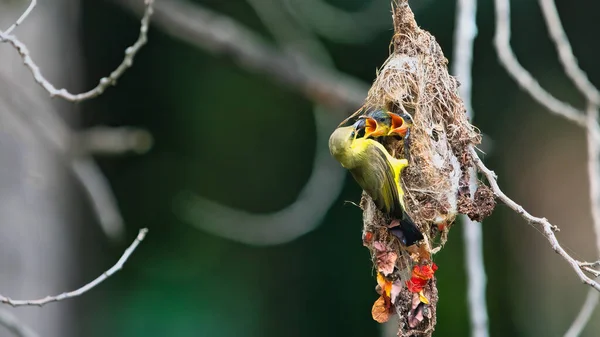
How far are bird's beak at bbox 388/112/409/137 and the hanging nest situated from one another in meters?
0.03

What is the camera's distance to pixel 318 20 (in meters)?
4.76

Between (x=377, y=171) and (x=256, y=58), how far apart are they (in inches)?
88.8

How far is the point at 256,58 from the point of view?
4.15 metres

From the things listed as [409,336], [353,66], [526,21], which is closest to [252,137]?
[353,66]

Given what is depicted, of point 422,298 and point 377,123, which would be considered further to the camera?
point 377,123

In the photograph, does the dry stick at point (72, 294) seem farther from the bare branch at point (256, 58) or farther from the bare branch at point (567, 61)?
the bare branch at point (256, 58)

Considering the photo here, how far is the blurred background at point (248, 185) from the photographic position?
4.58m

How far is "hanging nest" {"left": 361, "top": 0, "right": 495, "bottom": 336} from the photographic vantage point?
1.90 meters

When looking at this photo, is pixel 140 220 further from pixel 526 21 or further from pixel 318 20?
pixel 526 21

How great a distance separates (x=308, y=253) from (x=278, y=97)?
3.55ft

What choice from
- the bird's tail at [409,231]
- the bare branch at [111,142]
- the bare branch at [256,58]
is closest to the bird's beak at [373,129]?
the bird's tail at [409,231]

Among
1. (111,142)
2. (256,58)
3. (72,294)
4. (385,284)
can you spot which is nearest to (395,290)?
(385,284)

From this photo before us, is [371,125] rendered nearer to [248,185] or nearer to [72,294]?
[72,294]

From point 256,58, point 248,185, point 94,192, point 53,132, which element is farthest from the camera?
point 248,185
